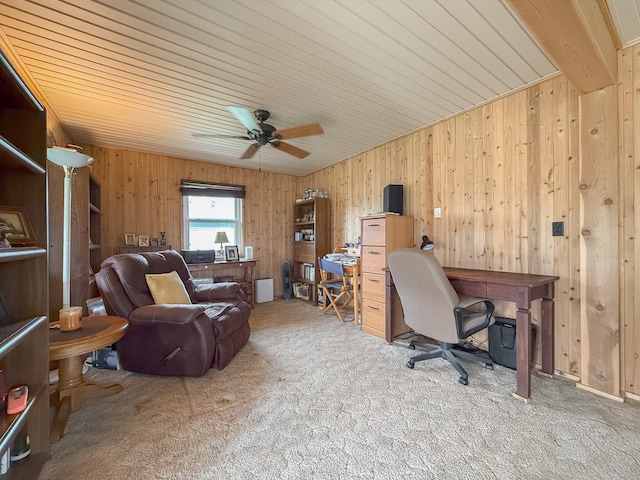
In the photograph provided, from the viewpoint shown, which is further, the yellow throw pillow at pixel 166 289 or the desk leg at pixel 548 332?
the yellow throw pillow at pixel 166 289

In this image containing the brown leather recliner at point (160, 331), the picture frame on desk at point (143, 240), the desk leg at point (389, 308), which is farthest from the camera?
the picture frame on desk at point (143, 240)

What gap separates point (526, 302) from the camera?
6.10 ft

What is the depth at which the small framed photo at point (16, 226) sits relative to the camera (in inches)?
47.3

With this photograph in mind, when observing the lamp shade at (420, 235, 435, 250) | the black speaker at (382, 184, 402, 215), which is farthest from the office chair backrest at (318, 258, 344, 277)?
the lamp shade at (420, 235, 435, 250)

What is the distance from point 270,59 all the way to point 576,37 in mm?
1827

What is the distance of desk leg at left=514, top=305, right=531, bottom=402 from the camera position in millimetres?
1842

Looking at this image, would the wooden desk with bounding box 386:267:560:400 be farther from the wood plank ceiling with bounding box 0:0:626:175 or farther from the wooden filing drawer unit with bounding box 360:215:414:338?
the wood plank ceiling with bounding box 0:0:626:175

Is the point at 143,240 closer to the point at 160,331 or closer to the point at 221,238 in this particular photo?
the point at 221,238

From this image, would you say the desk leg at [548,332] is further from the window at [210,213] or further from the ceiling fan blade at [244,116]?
the window at [210,213]

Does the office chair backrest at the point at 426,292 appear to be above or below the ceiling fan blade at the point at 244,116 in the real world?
below

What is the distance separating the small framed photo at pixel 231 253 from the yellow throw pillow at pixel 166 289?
6.27 ft

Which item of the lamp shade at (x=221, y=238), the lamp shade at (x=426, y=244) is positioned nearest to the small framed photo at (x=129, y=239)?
the lamp shade at (x=221, y=238)

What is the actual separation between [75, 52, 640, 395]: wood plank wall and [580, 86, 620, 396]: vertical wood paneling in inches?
0.7

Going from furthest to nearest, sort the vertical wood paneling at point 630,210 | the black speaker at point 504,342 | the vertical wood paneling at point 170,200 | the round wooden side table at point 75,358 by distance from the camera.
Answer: the vertical wood paneling at point 170,200, the black speaker at point 504,342, the vertical wood paneling at point 630,210, the round wooden side table at point 75,358
